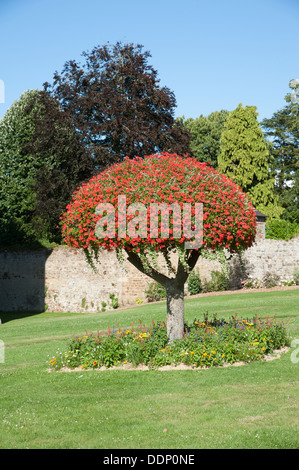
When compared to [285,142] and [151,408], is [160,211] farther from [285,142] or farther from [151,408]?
[285,142]

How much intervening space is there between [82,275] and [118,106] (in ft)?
30.0

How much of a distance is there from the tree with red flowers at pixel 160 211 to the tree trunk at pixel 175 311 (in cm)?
66

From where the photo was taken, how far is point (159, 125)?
96.6 feet

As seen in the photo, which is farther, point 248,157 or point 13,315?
point 248,157

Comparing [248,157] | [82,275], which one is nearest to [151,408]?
[82,275]

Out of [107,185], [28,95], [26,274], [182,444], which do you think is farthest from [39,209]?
[182,444]

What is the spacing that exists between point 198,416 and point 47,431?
1.78 m

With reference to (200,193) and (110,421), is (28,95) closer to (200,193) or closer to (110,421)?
(200,193)

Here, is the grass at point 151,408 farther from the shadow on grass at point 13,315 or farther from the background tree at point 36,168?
the background tree at point 36,168

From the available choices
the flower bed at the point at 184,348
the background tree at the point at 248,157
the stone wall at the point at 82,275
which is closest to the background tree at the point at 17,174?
the stone wall at the point at 82,275

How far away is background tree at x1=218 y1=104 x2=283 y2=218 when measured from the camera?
132 ft

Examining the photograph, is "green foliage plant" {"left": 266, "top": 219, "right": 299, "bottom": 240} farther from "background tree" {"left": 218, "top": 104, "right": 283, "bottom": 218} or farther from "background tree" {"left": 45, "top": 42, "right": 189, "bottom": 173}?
"background tree" {"left": 218, "top": 104, "right": 283, "bottom": 218}

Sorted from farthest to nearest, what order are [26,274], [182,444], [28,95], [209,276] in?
[28,95], [26,274], [209,276], [182,444]

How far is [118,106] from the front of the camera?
27688mm
